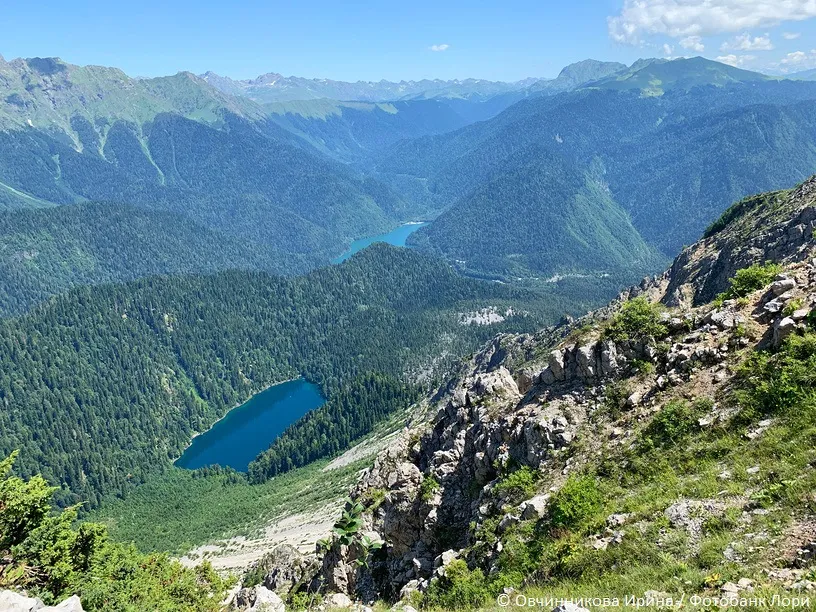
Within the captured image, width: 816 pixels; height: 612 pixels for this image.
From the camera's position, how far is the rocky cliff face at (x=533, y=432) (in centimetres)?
2452

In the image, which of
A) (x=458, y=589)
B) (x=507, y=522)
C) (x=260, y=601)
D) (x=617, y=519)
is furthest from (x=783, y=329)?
(x=260, y=601)

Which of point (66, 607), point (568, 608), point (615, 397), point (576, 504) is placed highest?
point (615, 397)

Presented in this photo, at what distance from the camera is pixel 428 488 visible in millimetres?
33812

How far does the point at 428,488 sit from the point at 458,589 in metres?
10.8

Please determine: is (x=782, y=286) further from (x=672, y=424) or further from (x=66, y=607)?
(x=66, y=607)

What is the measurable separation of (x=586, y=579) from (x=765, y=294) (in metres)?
17.1

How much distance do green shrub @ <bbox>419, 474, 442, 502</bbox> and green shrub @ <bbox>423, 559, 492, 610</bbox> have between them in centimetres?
807

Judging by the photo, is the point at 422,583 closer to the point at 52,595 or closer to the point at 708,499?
the point at 708,499

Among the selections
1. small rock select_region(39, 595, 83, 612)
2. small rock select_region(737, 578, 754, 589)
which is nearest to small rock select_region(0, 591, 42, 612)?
small rock select_region(39, 595, 83, 612)

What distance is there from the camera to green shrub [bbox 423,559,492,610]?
21828 millimetres

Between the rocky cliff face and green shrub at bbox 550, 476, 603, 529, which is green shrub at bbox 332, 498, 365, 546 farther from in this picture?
green shrub at bbox 550, 476, 603, 529

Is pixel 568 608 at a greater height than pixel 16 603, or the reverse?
pixel 568 608

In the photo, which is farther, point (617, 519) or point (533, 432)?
point (533, 432)

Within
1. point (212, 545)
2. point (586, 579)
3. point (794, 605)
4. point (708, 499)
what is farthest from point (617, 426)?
point (212, 545)
